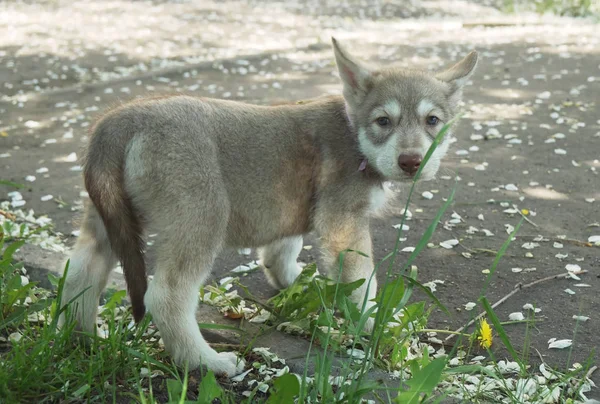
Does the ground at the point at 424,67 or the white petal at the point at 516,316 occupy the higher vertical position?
the white petal at the point at 516,316

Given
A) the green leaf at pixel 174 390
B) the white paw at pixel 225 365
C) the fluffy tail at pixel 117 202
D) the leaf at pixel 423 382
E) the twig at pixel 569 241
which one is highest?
the fluffy tail at pixel 117 202

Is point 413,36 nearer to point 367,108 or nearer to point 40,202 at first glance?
point 40,202

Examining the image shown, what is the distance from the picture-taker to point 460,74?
4.06 m

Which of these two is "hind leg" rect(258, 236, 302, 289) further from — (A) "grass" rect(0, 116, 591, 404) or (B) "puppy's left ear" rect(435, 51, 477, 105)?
(B) "puppy's left ear" rect(435, 51, 477, 105)

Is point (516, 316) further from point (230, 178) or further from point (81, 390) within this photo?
point (81, 390)

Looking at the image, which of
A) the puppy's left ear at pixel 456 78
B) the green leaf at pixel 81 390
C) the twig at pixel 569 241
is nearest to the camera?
the green leaf at pixel 81 390

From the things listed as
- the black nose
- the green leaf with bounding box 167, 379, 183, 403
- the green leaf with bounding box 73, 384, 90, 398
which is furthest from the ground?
the green leaf with bounding box 167, 379, 183, 403

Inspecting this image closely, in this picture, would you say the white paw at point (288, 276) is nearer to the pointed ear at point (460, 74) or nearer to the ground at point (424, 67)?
the ground at point (424, 67)

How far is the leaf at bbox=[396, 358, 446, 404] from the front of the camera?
8.91ft

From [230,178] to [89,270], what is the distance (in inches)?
34.8

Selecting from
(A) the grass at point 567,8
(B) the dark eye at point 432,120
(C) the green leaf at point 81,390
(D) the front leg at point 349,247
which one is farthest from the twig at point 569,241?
(A) the grass at point 567,8

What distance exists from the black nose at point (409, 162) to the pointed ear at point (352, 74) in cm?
54

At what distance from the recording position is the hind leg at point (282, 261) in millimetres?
4426

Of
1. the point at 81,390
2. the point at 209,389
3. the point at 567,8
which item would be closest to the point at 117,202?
the point at 81,390
